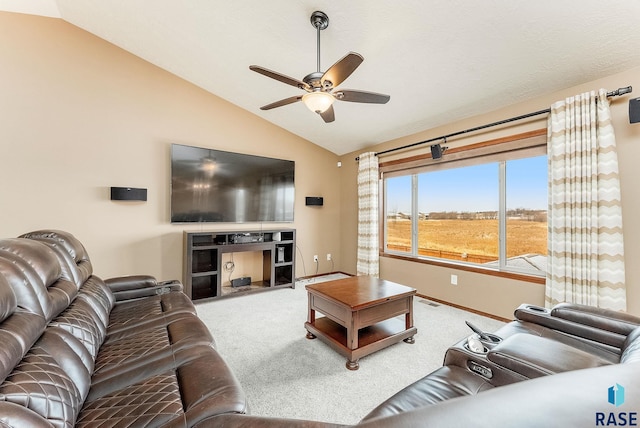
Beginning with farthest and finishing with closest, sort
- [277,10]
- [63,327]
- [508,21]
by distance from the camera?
[277,10], [508,21], [63,327]

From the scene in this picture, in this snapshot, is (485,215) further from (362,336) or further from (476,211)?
(362,336)

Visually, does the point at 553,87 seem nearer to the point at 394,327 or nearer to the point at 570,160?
the point at 570,160

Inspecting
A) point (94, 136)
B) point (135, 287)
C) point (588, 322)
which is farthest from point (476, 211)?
point (94, 136)

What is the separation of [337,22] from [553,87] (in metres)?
2.29

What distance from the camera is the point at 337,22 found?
94.2 inches

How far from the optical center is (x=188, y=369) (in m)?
1.28

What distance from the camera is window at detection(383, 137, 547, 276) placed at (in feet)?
10.1

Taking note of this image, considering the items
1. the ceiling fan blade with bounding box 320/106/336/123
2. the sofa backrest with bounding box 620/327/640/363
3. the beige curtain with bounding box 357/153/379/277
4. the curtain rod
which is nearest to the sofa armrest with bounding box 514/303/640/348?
the sofa backrest with bounding box 620/327/640/363

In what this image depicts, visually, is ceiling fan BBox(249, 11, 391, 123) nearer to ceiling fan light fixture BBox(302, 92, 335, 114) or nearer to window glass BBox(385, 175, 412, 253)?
ceiling fan light fixture BBox(302, 92, 335, 114)

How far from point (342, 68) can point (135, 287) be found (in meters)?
2.57

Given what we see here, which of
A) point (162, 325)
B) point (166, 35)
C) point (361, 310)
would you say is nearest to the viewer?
point (162, 325)

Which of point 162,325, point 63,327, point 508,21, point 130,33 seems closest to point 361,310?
point 162,325

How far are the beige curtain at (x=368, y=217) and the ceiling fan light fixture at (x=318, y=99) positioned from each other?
8.17 ft

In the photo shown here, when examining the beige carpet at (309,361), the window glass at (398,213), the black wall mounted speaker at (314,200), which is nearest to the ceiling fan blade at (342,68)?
the beige carpet at (309,361)
